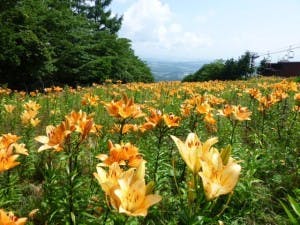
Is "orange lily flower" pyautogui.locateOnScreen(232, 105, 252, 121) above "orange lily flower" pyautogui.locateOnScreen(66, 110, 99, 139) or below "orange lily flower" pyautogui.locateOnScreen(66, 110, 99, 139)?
below

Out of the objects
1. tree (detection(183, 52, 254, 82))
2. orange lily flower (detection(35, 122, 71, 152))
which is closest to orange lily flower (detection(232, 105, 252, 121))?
orange lily flower (detection(35, 122, 71, 152))

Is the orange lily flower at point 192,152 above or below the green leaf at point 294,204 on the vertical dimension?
above

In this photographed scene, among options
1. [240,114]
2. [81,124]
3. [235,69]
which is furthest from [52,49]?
[81,124]

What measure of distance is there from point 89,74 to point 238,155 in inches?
738

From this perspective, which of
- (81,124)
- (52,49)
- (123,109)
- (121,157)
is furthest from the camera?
(52,49)

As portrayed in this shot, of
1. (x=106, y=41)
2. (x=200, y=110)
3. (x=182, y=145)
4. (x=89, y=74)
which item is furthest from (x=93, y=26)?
(x=182, y=145)

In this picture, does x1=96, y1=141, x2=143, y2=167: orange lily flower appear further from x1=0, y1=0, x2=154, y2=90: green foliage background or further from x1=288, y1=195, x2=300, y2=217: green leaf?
x1=0, y1=0, x2=154, y2=90: green foliage background

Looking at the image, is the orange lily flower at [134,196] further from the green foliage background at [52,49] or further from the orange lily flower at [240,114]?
the green foliage background at [52,49]

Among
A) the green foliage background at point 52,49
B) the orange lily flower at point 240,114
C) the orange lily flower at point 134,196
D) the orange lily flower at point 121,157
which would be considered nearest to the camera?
the orange lily flower at point 134,196

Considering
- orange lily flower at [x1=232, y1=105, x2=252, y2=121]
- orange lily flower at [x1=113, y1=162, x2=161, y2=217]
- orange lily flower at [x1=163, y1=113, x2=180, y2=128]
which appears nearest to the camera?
orange lily flower at [x1=113, y1=162, x2=161, y2=217]

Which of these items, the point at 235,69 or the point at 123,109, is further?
the point at 235,69

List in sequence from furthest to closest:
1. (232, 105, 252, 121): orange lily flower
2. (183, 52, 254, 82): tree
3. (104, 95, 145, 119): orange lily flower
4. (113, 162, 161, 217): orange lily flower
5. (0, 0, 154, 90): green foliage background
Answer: (183, 52, 254, 82): tree → (0, 0, 154, 90): green foliage background → (232, 105, 252, 121): orange lily flower → (104, 95, 145, 119): orange lily flower → (113, 162, 161, 217): orange lily flower

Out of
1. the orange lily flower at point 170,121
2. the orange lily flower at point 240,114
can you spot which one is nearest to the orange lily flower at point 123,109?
the orange lily flower at point 170,121

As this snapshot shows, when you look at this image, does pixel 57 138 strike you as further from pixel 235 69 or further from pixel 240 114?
pixel 235 69
